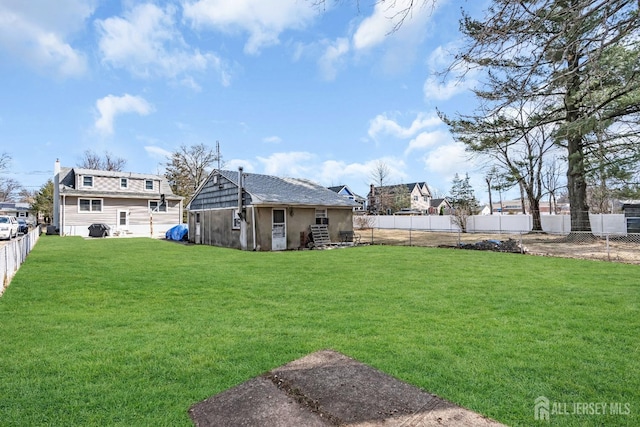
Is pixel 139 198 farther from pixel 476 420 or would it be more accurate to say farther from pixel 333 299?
pixel 476 420

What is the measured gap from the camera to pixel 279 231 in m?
16.0

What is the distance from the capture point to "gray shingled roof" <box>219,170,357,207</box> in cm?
1571

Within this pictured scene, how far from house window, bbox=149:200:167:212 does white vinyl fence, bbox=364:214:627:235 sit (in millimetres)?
20152

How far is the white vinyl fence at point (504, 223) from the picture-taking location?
20.7m

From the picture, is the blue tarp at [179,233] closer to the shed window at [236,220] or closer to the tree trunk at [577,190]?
the shed window at [236,220]

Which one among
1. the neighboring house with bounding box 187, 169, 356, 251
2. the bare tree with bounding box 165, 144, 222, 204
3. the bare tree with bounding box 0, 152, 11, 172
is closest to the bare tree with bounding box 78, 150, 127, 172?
the bare tree with bounding box 165, 144, 222, 204

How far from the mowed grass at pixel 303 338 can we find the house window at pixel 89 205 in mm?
20325

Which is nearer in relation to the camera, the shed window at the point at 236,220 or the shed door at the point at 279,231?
the shed door at the point at 279,231

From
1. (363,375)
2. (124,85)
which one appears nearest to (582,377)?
(363,375)

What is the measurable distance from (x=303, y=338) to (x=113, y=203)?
27706 mm

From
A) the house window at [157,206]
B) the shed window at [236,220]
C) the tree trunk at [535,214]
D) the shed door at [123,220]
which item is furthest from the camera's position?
the house window at [157,206]

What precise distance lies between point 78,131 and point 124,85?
31.7 ft

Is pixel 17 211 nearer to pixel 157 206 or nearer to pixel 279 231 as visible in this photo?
pixel 157 206

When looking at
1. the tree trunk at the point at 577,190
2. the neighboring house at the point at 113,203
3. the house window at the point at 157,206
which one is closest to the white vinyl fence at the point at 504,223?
the tree trunk at the point at 577,190
